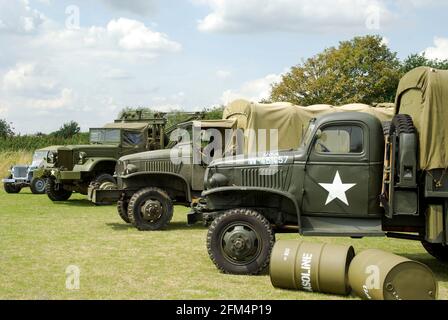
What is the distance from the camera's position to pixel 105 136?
711 inches

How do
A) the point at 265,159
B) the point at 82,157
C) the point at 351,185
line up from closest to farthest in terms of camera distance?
the point at 351,185
the point at 265,159
the point at 82,157

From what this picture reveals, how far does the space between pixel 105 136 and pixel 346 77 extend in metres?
19.7

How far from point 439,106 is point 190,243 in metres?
4.76

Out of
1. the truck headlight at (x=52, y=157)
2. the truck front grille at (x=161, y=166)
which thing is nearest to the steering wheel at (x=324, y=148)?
the truck front grille at (x=161, y=166)

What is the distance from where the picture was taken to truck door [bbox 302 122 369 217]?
7.48 metres

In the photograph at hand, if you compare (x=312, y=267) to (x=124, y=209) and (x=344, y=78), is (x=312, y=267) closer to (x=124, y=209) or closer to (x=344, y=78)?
(x=124, y=209)

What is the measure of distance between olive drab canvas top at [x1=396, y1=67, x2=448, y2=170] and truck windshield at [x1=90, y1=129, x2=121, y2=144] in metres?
11.8

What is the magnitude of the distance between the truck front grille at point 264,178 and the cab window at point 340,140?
1.92 feet

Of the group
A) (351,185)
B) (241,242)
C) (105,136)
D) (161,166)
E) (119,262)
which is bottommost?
(119,262)

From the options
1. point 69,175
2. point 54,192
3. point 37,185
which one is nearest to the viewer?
point 69,175

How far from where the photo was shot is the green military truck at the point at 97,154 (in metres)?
17.0

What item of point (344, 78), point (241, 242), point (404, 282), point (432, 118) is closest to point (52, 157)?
point (241, 242)
